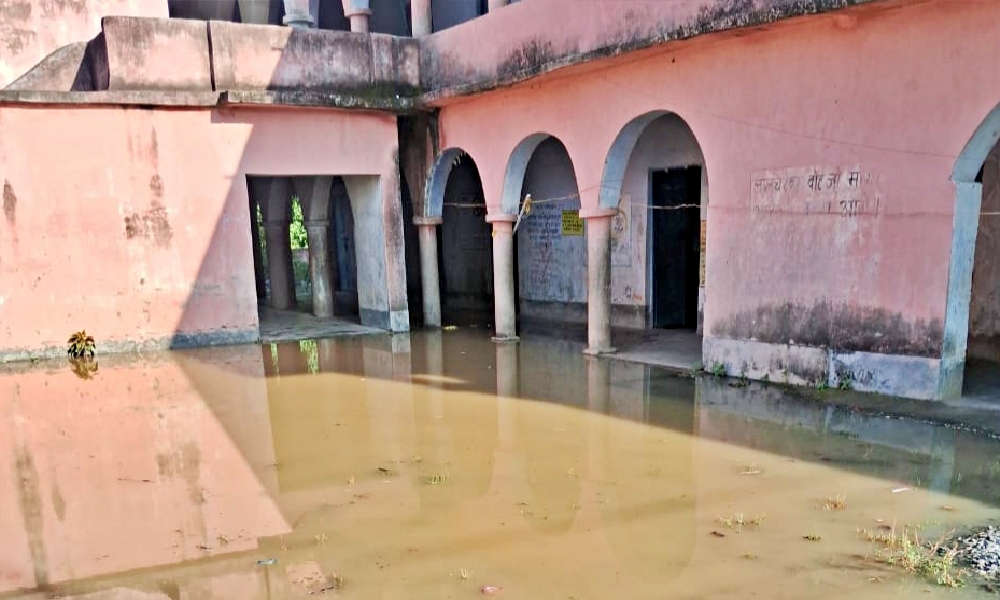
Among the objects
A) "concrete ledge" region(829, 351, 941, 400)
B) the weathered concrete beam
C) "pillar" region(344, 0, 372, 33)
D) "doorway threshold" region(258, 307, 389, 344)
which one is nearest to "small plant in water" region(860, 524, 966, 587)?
"concrete ledge" region(829, 351, 941, 400)

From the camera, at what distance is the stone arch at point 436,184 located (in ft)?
38.5

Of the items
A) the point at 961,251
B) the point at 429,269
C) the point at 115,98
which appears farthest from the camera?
the point at 429,269

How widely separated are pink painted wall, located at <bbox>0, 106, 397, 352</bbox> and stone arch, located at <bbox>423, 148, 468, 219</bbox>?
59.8 inches

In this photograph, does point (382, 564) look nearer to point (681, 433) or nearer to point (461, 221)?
point (681, 433)

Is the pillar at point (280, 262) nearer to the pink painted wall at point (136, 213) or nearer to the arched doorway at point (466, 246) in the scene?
the arched doorway at point (466, 246)

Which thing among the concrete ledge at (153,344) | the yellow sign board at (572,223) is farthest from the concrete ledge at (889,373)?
the concrete ledge at (153,344)

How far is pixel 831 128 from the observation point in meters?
6.69

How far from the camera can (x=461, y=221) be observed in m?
14.9

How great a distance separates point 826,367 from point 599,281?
3.15 m

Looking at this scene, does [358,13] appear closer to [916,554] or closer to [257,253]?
[257,253]

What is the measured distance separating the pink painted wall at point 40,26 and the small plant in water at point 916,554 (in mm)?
13299

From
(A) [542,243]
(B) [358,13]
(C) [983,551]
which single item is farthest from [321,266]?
(C) [983,551]

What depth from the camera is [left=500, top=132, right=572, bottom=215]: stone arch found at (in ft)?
32.9

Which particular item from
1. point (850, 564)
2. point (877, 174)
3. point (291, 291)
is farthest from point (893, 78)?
point (291, 291)
